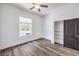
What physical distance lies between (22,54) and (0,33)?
0.79 m

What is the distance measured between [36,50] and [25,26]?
75 cm

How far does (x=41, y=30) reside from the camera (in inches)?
118

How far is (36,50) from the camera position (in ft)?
9.34

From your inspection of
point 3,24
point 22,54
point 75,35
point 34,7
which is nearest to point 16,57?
point 22,54

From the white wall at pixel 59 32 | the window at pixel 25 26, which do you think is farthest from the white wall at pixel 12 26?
the white wall at pixel 59 32

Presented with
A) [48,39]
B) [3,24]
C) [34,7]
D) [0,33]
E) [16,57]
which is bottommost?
[16,57]

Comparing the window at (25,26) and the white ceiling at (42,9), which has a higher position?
the white ceiling at (42,9)

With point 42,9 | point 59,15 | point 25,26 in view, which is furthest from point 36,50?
point 59,15

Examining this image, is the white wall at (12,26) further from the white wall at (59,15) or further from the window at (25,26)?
the white wall at (59,15)

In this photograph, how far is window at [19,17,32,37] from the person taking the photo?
2.84m

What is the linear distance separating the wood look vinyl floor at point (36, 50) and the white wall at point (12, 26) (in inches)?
5.8

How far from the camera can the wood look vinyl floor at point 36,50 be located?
267cm

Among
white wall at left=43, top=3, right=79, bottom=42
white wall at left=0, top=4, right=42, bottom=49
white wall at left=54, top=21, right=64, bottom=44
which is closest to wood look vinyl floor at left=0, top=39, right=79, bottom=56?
white wall at left=0, top=4, right=42, bottom=49

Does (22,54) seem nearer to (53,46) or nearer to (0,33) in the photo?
(0,33)
